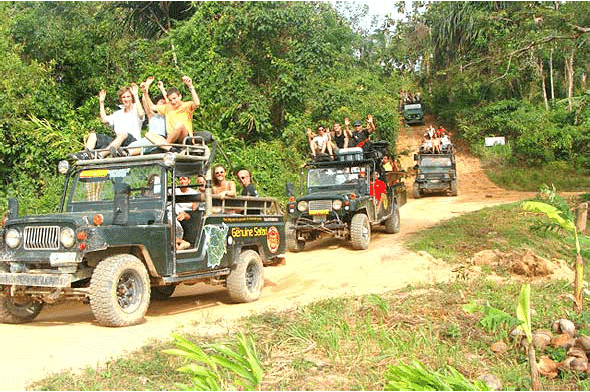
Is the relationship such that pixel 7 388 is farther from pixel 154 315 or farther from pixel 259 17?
pixel 259 17

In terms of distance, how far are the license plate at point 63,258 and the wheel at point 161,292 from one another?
263 cm

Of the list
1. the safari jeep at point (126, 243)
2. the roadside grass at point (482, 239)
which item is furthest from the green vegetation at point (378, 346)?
the roadside grass at point (482, 239)

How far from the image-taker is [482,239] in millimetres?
12109

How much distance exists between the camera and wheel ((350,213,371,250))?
12.4 m

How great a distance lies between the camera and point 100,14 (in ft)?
64.6

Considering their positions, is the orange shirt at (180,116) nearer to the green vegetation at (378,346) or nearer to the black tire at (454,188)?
the green vegetation at (378,346)

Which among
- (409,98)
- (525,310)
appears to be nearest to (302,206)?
(525,310)

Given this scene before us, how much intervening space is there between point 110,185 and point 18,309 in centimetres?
179

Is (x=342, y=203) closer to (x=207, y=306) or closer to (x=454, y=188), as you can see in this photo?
(x=207, y=306)

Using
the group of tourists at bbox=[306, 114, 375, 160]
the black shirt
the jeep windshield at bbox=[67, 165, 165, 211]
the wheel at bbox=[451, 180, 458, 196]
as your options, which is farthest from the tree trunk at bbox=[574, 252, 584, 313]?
the wheel at bbox=[451, 180, 458, 196]

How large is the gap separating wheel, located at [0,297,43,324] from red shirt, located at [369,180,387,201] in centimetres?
772

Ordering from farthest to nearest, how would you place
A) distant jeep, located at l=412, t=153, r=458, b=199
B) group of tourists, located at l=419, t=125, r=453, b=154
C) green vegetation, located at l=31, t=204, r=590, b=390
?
group of tourists, located at l=419, t=125, r=453, b=154
distant jeep, located at l=412, t=153, r=458, b=199
green vegetation, located at l=31, t=204, r=590, b=390

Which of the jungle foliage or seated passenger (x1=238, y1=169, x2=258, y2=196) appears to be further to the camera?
the jungle foliage

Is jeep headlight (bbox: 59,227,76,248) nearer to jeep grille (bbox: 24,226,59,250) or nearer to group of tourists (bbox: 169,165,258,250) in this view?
jeep grille (bbox: 24,226,59,250)
